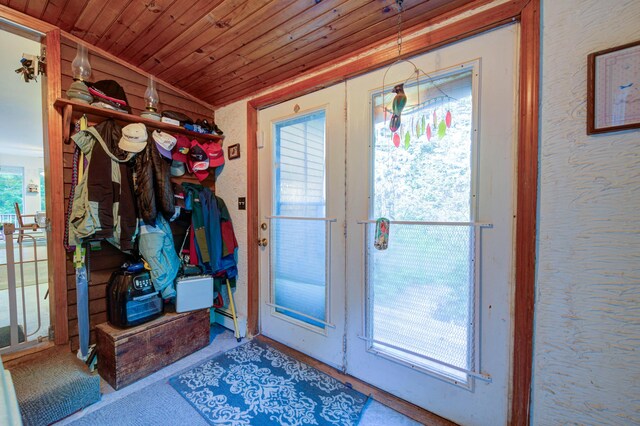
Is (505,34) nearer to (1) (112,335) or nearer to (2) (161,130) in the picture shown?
(2) (161,130)

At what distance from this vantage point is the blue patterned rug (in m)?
1.36

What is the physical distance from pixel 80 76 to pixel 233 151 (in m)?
1.07

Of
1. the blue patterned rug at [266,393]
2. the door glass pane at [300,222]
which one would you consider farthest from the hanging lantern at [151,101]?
the blue patterned rug at [266,393]

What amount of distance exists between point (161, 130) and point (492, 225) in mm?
2425

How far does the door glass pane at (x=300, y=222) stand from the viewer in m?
1.80

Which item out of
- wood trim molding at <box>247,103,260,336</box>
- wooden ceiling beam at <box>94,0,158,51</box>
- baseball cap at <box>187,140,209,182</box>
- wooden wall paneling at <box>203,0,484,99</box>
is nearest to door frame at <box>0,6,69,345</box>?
wooden ceiling beam at <box>94,0,158,51</box>

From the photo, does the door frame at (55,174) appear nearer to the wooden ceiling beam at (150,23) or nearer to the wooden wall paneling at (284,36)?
the wooden ceiling beam at (150,23)

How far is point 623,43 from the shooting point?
2.96ft

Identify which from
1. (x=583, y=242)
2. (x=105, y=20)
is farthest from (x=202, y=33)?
(x=583, y=242)

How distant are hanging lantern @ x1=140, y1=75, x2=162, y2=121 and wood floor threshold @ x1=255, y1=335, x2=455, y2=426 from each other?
6.77 ft

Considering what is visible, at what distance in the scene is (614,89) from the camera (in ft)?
2.99

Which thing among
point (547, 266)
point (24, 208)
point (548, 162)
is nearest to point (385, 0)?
point (548, 162)

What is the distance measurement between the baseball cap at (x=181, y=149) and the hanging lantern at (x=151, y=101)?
0.21 meters

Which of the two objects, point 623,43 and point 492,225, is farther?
point 492,225
